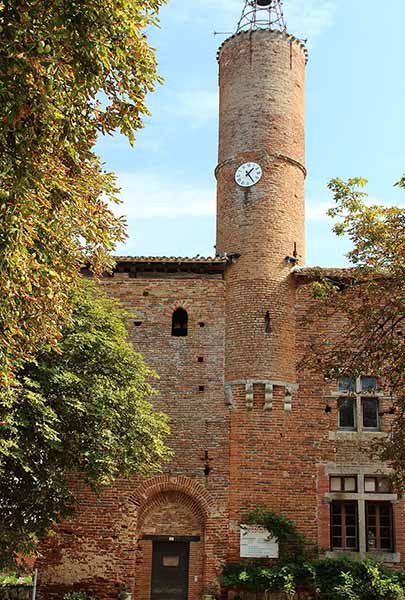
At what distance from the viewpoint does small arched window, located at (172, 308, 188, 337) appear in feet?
71.3

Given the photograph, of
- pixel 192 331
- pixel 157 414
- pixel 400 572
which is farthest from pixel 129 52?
pixel 400 572

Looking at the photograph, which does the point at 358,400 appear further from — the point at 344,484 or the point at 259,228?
the point at 259,228

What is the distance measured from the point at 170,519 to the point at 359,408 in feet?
19.9

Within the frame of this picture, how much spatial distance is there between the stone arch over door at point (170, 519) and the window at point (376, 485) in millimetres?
4340

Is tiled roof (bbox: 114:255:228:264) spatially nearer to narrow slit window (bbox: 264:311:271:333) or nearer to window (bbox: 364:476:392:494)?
narrow slit window (bbox: 264:311:271:333)

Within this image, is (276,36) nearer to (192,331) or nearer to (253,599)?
(192,331)

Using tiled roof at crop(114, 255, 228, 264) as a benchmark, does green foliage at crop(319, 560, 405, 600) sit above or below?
below

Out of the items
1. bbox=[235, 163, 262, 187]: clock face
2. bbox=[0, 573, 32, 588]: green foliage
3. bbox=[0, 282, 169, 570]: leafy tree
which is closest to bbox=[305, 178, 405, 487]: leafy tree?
bbox=[0, 282, 169, 570]: leafy tree

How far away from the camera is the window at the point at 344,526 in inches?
784

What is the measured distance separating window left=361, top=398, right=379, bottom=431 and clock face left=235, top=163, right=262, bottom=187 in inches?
281

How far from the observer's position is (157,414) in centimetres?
1872

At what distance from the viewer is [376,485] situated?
2042cm

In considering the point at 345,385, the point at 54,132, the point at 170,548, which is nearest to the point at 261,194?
the point at 345,385

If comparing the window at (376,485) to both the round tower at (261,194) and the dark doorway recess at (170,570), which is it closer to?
the round tower at (261,194)
